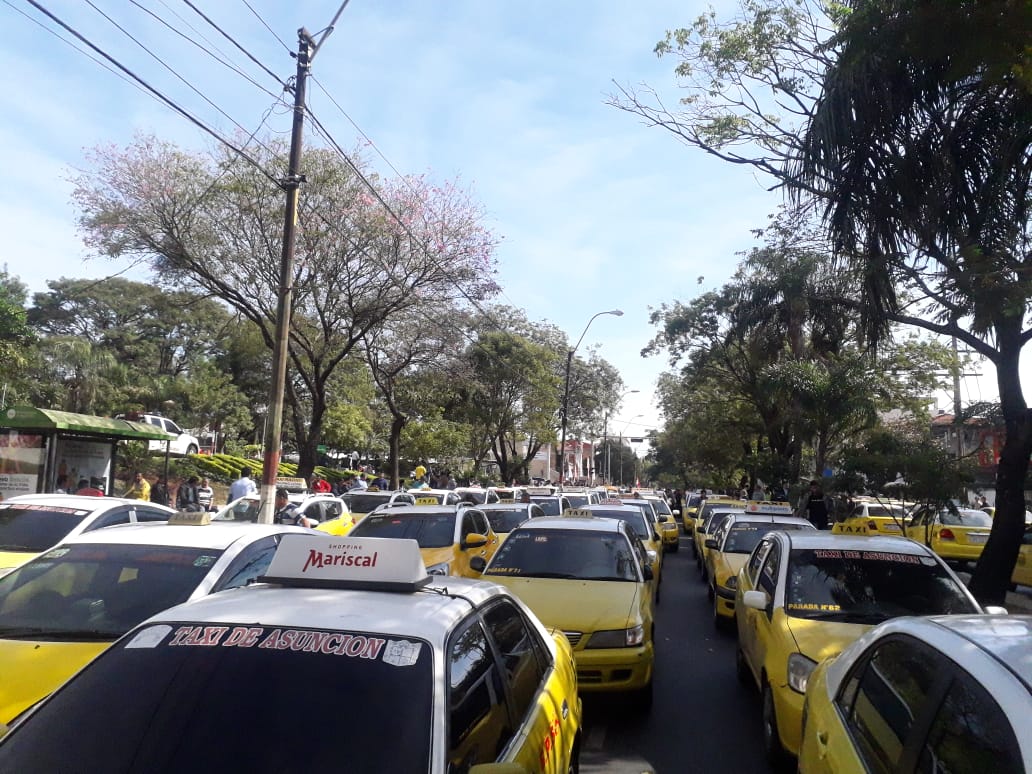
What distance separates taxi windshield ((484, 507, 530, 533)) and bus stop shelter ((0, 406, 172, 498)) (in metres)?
7.95

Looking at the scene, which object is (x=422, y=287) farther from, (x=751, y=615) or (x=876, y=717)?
(x=876, y=717)

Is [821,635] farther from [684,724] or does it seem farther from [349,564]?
[349,564]

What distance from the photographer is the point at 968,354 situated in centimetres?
2986

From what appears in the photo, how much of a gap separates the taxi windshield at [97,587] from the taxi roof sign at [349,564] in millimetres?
2027

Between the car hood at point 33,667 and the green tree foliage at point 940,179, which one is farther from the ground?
the green tree foliage at point 940,179

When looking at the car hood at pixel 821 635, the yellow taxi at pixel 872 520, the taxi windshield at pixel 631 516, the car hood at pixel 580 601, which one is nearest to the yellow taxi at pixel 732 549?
→ the yellow taxi at pixel 872 520

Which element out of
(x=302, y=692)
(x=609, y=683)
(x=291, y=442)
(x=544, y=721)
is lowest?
(x=609, y=683)

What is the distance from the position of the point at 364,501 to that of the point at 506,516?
11.1ft

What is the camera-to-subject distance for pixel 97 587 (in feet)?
18.7

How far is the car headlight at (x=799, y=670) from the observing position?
548cm

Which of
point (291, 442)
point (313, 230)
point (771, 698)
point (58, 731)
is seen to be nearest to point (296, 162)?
point (313, 230)

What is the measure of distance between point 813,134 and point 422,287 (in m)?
15.0

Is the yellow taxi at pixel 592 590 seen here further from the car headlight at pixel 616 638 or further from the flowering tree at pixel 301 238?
the flowering tree at pixel 301 238

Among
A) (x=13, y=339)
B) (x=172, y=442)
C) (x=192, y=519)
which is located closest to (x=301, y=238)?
(x=13, y=339)
